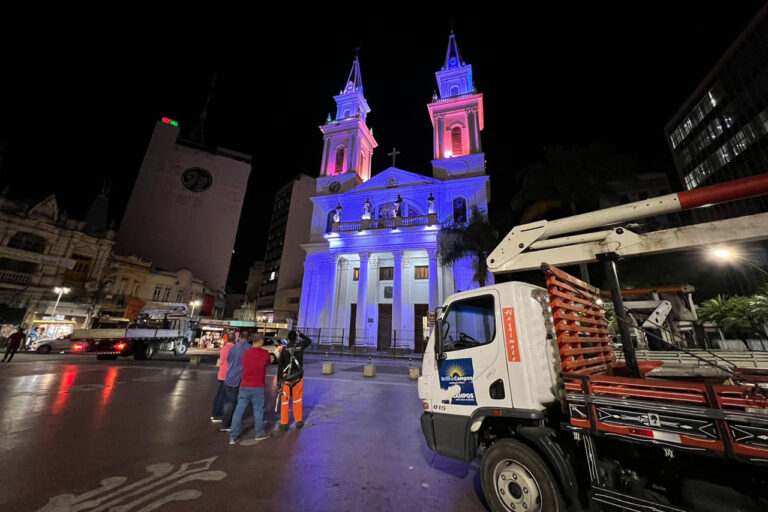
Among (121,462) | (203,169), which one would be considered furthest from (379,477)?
(203,169)

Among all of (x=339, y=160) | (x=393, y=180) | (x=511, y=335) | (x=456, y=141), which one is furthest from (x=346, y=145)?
(x=511, y=335)

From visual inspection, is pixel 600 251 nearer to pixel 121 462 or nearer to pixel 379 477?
pixel 379 477

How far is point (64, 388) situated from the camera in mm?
8484

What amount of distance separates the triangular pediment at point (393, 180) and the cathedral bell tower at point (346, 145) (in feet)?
9.64

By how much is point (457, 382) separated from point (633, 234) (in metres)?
2.98

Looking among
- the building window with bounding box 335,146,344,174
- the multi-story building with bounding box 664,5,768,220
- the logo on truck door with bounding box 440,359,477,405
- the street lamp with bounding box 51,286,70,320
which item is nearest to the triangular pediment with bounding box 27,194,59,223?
the street lamp with bounding box 51,286,70,320

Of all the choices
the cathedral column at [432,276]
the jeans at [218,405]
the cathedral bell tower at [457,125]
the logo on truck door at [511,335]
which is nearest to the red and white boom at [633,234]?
the logo on truck door at [511,335]

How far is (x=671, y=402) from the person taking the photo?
2.55m

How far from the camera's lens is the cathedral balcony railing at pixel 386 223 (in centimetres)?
2636

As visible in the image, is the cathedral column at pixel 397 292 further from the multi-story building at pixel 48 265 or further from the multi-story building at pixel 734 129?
the multi-story building at pixel 48 265

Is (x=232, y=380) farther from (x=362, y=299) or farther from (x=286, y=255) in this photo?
(x=286, y=255)

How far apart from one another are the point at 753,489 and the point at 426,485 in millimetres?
2971

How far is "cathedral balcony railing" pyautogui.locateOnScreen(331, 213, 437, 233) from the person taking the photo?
26359 mm

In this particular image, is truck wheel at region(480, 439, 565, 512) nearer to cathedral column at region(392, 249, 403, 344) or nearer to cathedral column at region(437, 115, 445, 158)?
cathedral column at region(392, 249, 403, 344)
